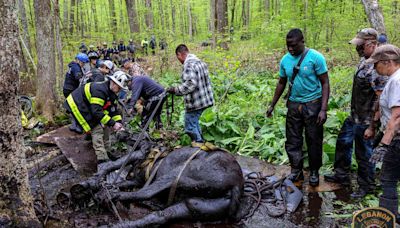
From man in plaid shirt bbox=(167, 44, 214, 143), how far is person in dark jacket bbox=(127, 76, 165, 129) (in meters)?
1.15

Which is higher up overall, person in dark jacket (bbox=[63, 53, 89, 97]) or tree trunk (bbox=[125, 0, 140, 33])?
tree trunk (bbox=[125, 0, 140, 33])

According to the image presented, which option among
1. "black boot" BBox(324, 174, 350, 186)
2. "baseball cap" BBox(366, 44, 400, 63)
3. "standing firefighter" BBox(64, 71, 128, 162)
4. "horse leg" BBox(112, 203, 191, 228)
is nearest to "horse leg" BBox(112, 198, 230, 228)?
"horse leg" BBox(112, 203, 191, 228)

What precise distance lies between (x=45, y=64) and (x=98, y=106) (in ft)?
13.0

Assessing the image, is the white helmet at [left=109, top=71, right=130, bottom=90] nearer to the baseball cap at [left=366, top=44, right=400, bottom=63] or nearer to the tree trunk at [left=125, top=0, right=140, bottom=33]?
the baseball cap at [left=366, top=44, right=400, bottom=63]

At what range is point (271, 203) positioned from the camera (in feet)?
14.5

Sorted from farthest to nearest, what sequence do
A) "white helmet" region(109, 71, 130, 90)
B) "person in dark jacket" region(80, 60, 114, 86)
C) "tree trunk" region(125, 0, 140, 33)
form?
"tree trunk" region(125, 0, 140, 33) → "person in dark jacket" region(80, 60, 114, 86) → "white helmet" region(109, 71, 130, 90)

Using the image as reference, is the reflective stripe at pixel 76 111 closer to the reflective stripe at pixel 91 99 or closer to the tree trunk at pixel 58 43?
the reflective stripe at pixel 91 99

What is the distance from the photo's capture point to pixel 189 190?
412 centimetres

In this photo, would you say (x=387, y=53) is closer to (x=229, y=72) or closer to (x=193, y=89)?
(x=193, y=89)

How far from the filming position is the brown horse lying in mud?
396cm

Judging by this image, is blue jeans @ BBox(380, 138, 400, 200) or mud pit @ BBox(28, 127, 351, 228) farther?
mud pit @ BBox(28, 127, 351, 228)

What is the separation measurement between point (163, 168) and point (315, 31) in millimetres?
10550

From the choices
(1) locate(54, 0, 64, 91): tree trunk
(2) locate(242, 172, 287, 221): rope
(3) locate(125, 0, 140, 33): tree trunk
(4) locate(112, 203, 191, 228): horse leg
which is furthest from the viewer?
(3) locate(125, 0, 140, 33): tree trunk

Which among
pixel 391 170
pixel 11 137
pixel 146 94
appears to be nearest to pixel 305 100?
pixel 391 170
